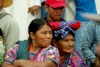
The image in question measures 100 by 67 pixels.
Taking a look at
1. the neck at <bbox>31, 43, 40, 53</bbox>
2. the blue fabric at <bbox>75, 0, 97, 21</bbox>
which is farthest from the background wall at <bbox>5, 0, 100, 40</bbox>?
the neck at <bbox>31, 43, 40, 53</bbox>

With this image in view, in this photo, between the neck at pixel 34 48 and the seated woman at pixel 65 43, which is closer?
the neck at pixel 34 48

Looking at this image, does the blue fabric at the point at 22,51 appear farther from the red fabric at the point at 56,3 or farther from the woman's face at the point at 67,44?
the red fabric at the point at 56,3

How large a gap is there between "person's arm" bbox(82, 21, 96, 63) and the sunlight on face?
746 mm

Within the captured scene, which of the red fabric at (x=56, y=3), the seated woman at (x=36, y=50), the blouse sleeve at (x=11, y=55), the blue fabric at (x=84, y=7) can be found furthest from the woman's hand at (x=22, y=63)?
the blue fabric at (x=84, y=7)

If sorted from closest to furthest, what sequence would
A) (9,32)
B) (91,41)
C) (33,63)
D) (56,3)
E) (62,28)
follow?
(33,63)
(62,28)
(9,32)
(91,41)
(56,3)

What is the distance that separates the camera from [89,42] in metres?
2.83

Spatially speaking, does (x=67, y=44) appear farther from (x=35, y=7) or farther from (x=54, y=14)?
(x=35, y=7)

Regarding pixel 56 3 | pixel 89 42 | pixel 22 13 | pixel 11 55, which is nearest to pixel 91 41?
pixel 89 42

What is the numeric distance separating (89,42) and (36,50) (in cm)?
87

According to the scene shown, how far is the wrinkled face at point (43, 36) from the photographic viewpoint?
2179 mm

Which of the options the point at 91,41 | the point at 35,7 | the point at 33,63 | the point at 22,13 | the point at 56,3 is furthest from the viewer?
the point at 22,13

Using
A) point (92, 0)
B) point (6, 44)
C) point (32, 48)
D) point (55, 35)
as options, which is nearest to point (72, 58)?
point (55, 35)

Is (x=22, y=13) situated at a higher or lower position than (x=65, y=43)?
higher

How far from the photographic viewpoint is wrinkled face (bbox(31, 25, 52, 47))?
2.18 meters
